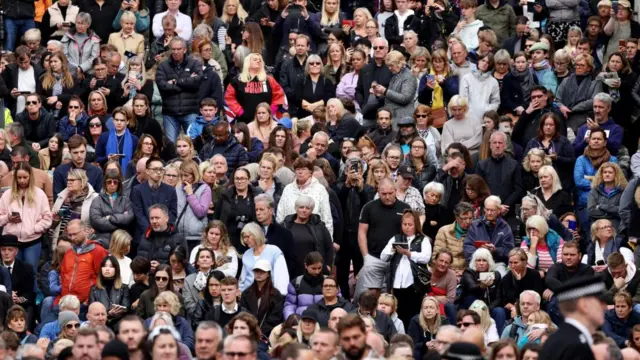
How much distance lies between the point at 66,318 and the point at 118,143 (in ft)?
14.2

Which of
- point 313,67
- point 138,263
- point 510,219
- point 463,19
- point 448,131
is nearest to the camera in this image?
point 138,263

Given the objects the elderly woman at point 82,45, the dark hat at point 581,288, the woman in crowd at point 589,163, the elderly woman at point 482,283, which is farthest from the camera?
the elderly woman at point 82,45

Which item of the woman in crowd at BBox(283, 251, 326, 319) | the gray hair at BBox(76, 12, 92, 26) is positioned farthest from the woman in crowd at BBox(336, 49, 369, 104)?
the woman in crowd at BBox(283, 251, 326, 319)

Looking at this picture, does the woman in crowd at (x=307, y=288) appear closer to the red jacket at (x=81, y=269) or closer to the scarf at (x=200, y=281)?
the scarf at (x=200, y=281)

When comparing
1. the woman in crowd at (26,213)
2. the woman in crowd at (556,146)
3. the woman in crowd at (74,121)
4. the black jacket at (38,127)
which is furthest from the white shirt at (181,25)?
the woman in crowd at (556,146)

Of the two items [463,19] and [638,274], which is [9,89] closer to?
[463,19]

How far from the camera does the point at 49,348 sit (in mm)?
16359

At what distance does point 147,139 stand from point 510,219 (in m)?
4.23

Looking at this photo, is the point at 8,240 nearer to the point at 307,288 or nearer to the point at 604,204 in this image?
the point at 307,288

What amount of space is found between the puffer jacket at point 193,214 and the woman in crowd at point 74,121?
8.84ft

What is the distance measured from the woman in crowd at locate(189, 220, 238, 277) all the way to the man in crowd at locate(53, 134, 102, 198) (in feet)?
7.45

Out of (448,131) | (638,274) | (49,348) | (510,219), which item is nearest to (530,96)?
(448,131)

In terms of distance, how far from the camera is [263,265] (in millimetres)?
17781

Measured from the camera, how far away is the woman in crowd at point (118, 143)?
68.6 ft
